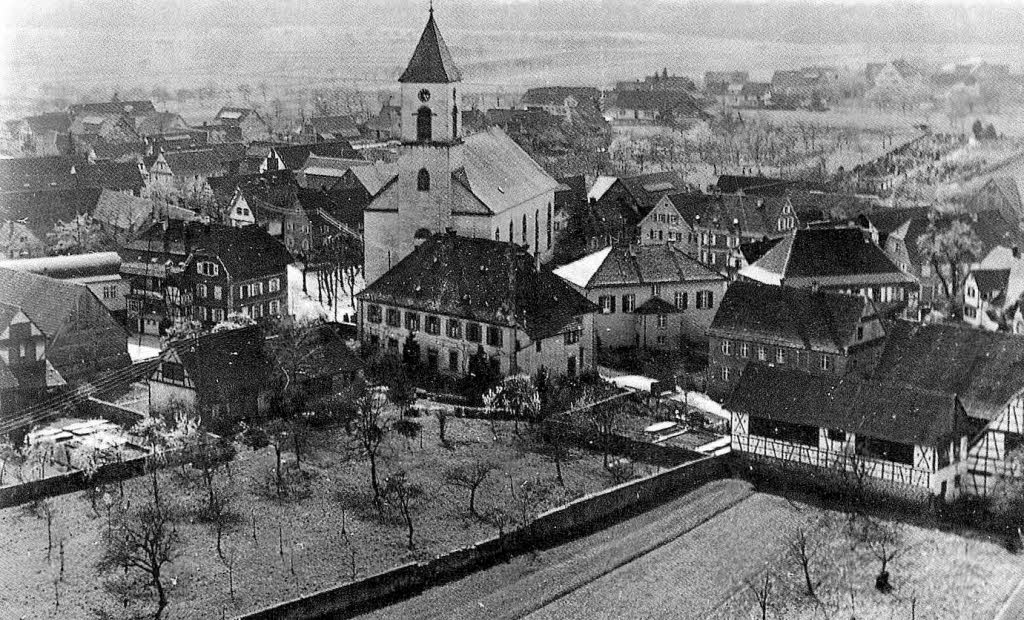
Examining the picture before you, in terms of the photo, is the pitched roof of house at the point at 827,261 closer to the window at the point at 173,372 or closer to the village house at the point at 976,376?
the village house at the point at 976,376

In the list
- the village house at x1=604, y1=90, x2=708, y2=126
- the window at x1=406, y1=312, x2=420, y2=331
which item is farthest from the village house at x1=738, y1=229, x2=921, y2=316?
the village house at x1=604, y1=90, x2=708, y2=126

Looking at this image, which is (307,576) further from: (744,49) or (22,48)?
(744,49)

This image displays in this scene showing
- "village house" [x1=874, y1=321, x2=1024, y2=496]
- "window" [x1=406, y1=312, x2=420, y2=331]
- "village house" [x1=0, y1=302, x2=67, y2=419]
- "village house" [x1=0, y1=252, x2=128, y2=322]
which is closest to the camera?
"village house" [x1=874, y1=321, x2=1024, y2=496]

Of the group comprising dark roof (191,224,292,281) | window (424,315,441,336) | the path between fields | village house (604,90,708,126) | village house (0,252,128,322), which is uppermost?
village house (604,90,708,126)

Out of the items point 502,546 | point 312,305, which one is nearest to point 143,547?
point 502,546

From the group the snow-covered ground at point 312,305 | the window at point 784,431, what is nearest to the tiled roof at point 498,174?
the snow-covered ground at point 312,305

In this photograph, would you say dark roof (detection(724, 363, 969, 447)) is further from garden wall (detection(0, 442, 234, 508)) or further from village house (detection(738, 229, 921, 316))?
garden wall (detection(0, 442, 234, 508))

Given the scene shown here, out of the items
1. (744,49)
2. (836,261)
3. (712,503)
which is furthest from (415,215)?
(744,49)
